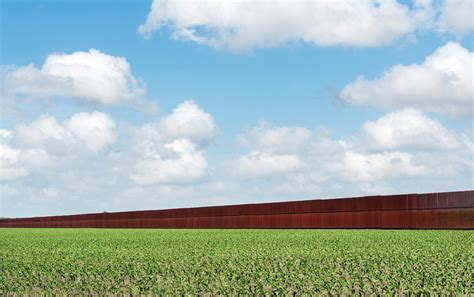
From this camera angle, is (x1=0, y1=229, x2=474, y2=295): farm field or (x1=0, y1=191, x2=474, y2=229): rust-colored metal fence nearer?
(x1=0, y1=229, x2=474, y2=295): farm field

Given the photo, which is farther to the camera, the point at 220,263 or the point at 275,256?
the point at 275,256

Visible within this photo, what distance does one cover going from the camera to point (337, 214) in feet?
94.0

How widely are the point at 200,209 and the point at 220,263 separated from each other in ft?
87.3

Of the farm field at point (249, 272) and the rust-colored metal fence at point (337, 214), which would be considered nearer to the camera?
the farm field at point (249, 272)

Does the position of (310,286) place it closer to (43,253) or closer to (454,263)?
(454,263)

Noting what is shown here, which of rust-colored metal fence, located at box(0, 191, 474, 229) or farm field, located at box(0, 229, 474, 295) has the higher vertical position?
rust-colored metal fence, located at box(0, 191, 474, 229)

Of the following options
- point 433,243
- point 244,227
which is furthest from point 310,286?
point 244,227

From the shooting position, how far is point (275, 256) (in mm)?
12836

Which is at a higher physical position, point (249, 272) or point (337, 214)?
point (337, 214)

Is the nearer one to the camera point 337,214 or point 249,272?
point 249,272

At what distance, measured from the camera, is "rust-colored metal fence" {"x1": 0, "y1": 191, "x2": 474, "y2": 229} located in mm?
23984

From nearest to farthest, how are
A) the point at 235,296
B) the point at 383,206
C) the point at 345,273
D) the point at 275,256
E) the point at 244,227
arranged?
the point at 235,296
the point at 345,273
the point at 275,256
the point at 383,206
the point at 244,227

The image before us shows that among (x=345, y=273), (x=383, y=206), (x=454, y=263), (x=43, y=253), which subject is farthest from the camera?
(x=383, y=206)

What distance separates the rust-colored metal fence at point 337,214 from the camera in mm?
23984
